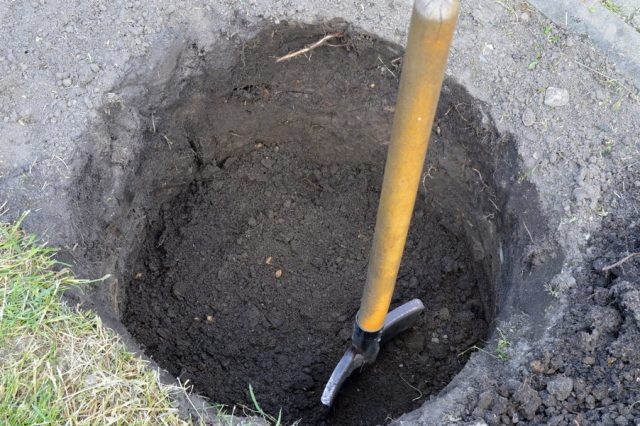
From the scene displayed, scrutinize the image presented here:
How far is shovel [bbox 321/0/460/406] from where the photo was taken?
1548 mm

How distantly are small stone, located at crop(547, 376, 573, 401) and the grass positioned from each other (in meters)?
1.17

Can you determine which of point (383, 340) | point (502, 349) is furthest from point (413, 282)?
point (502, 349)

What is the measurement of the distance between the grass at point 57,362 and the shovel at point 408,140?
76cm

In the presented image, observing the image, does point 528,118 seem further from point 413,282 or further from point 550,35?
point 413,282

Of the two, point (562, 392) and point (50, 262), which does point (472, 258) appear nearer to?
point (562, 392)

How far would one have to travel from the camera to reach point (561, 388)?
2182 mm

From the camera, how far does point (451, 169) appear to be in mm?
3203

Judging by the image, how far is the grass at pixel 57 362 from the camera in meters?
2.17

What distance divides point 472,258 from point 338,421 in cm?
99

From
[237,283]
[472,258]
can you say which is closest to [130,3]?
[237,283]

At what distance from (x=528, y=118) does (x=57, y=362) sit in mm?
1992

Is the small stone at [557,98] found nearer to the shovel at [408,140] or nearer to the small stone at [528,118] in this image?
the small stone at [528,118]

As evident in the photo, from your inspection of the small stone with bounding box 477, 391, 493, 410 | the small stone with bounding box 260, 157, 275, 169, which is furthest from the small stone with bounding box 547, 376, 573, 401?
the small stone with bounding box 260, 157, 275, 169

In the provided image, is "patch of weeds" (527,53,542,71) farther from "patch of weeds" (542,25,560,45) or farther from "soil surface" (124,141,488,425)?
"soil surface" (124,141,488,425)
